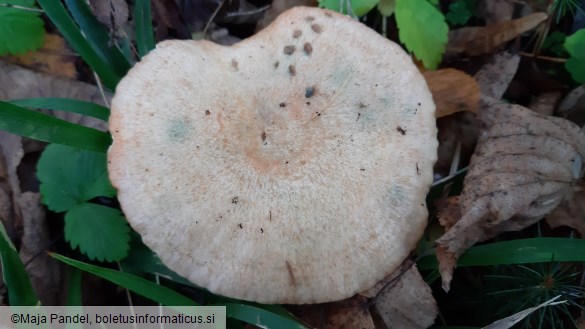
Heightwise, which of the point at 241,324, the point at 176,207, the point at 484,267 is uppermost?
the point at 176,207

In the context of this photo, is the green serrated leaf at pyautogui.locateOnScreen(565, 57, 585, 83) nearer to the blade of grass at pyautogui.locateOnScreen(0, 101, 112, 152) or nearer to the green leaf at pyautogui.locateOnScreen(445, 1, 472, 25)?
the green leaf at pyautogui.locateOnScreen(445, 1, 472, 25)

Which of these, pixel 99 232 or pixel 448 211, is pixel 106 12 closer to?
pixel 99 232

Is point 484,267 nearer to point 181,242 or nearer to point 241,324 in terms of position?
point 241,324

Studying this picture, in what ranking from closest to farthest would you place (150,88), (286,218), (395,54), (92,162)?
(286,218), (150,88), (395,54), (92,162)

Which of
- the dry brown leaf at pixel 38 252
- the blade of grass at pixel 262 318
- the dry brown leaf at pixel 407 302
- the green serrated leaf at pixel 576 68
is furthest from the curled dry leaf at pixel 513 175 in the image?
the dry brown leaf at pixel 38 252

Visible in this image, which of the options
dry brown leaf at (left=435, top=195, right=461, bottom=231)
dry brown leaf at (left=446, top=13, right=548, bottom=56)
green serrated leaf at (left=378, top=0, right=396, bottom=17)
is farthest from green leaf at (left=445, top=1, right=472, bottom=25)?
dry brown leaf at (left=435, top=195, right=461, bottom=231)

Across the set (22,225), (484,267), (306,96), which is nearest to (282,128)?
(306,96)

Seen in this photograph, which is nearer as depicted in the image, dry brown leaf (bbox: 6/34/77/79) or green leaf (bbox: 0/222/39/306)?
green leaf (bbox: 0/222/39/306)
